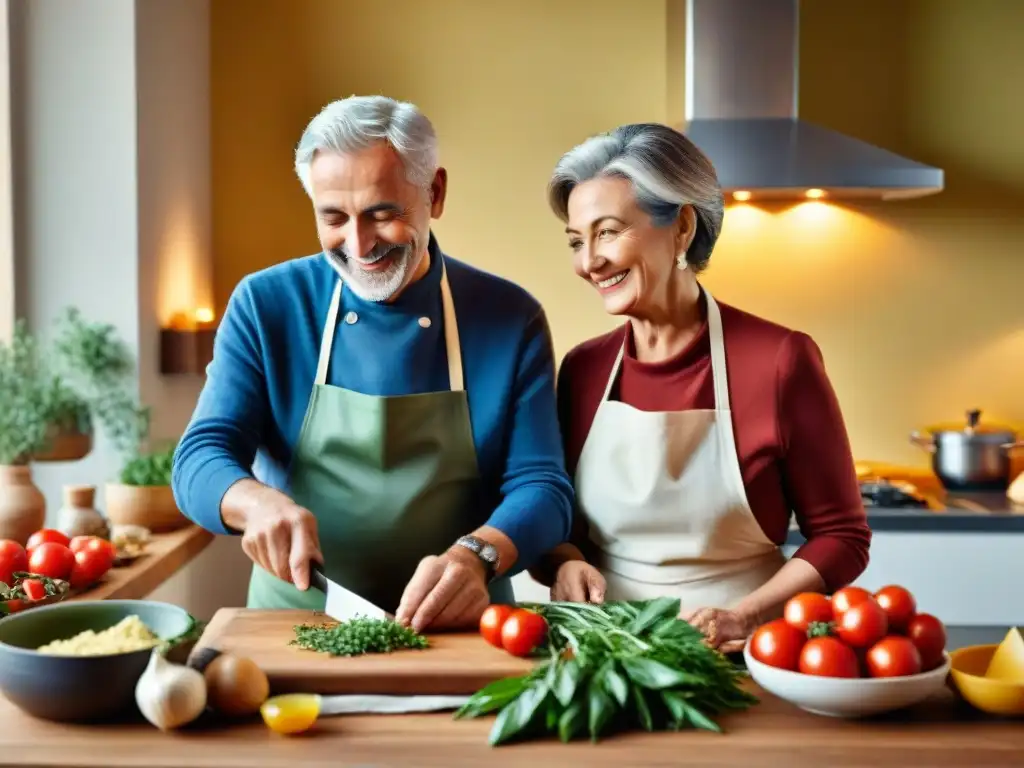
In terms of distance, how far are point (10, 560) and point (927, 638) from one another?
1.67 m

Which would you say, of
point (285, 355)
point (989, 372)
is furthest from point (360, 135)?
point (989, 372)

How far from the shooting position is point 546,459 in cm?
188

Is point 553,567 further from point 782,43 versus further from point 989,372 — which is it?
point 989,372

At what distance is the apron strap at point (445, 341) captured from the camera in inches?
74.8

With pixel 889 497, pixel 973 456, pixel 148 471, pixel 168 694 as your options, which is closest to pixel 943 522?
pixel 889 497

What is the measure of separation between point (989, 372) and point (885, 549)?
0.95 meters

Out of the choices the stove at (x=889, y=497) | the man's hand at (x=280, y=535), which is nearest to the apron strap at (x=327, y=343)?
the man's hand at (x=280, y=535)

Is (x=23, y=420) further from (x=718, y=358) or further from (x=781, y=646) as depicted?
(x=781, y=646)

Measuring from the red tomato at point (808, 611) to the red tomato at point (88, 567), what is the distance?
1555 mm

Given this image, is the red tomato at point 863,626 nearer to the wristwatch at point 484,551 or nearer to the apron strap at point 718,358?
the wristwatch at point 484,551

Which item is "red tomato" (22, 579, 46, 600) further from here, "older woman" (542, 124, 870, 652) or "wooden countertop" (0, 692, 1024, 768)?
"older woman" (542, 124, 870, 652)

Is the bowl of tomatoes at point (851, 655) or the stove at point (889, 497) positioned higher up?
the bowl of tomatoes at point (851, 655)

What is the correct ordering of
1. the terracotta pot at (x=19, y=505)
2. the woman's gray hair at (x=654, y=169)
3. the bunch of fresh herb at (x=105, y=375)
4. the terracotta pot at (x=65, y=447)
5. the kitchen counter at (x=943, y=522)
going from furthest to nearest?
the kitchen counter at (x=943, y=522) < the bunch of fresh herb at (x=105, y=375) < the terracotta pot at (x=65, y=447) < the terracotta pot at (x=19, y=505) < the woman's gray hair at (x=654, y=169)

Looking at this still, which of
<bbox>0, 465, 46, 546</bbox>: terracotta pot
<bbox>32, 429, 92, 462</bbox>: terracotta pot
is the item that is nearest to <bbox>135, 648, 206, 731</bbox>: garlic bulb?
<bbox>0, 465, 46, 546</bbox>: terracotta pot
